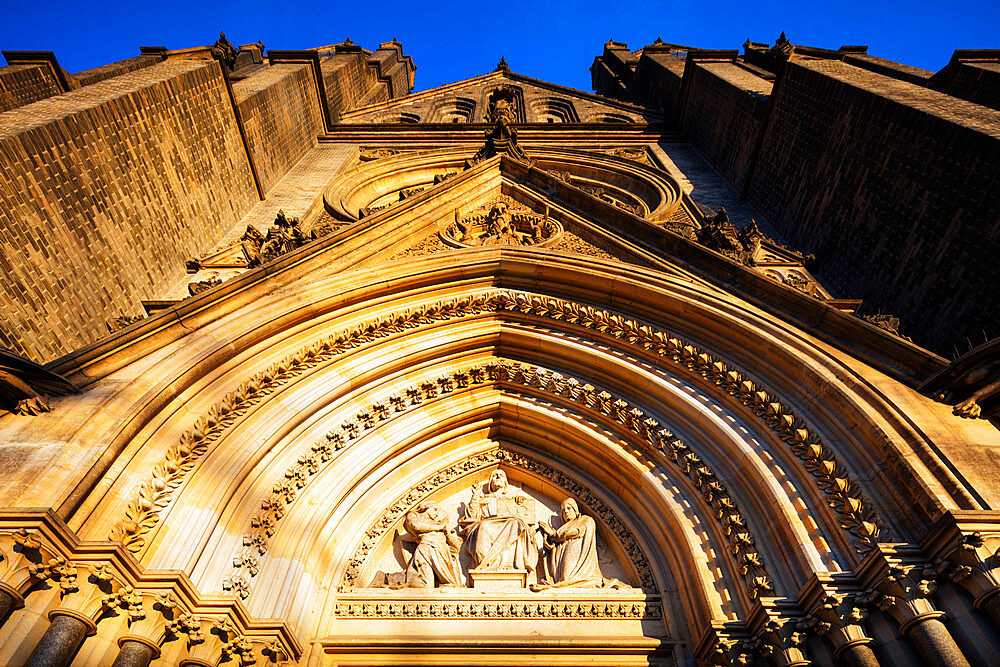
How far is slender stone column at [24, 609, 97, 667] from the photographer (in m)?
4.07

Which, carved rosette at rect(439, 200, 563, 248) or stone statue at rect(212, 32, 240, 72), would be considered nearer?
carved rosette at rect(439, 200, 563, 248)

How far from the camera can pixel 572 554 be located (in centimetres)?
719

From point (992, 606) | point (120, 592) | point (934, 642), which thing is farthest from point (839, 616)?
point (120, 592)

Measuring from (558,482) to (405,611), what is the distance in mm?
2587

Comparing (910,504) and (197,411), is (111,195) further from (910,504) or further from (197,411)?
(910,504)

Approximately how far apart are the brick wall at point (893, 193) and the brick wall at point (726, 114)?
2.94 ft

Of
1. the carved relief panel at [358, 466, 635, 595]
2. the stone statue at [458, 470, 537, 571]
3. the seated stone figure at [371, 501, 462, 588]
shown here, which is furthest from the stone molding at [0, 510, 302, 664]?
the stone statue at [458, 470, 537, 571]

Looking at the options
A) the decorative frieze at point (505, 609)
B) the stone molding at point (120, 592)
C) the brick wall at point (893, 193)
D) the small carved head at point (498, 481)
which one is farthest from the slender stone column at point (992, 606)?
the small carved head at point (498, 481)

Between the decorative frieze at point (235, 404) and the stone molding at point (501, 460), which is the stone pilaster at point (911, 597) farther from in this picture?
the decorative frieze at point (235, 404)

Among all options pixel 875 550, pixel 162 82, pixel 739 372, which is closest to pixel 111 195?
pixel 162 82

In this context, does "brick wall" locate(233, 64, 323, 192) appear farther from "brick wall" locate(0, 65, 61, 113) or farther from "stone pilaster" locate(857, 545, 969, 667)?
"stone pilaster" locate(857, 545, 969, 667)

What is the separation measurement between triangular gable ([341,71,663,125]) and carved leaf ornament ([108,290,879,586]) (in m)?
13.0

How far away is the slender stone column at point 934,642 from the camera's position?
4.06 meters

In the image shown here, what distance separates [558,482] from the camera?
26.9ft
